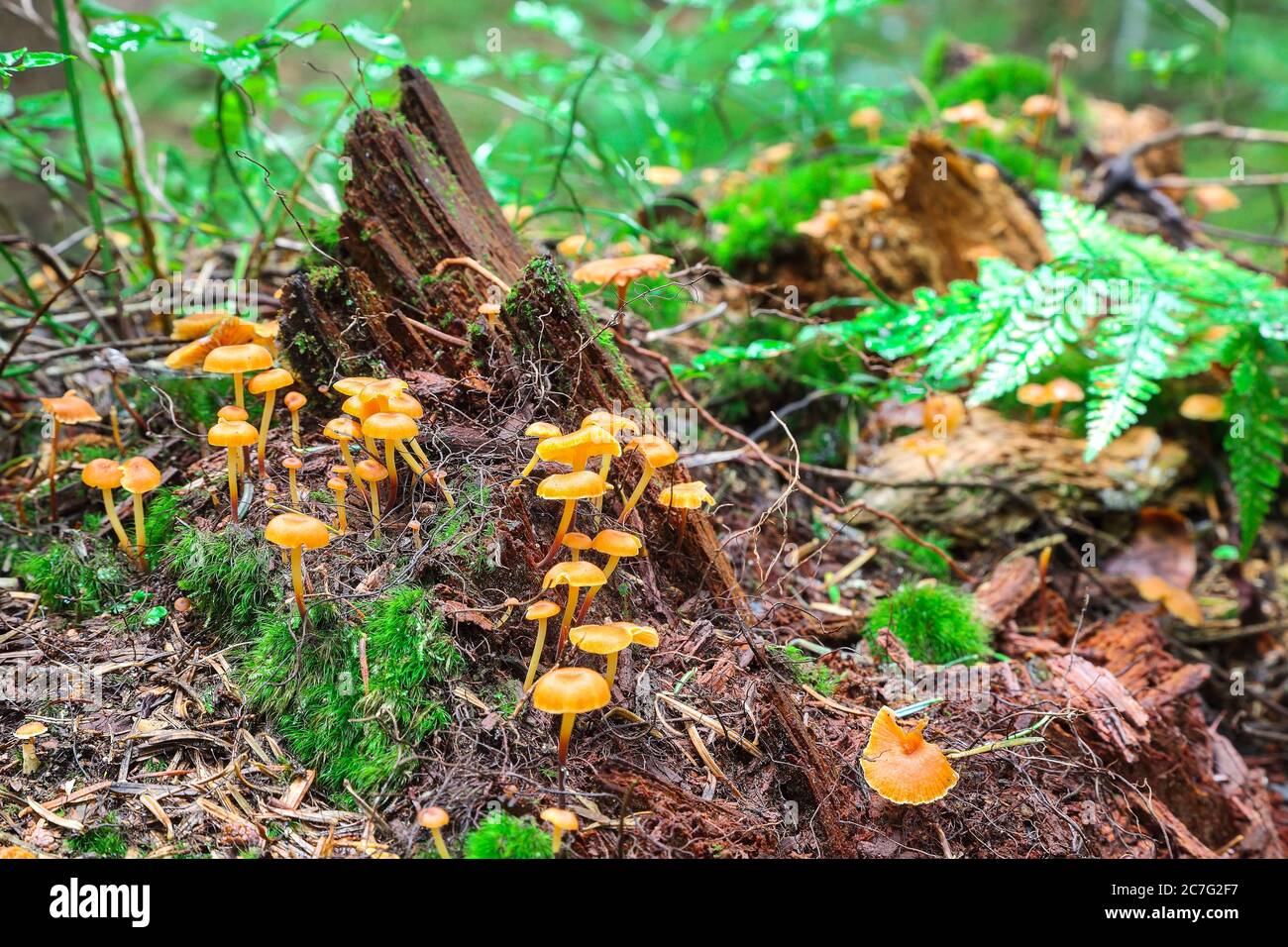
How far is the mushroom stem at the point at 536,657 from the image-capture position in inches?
94.3

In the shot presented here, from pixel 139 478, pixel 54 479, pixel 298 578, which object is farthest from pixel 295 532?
pixel 54 479

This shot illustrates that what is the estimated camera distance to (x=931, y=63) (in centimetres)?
813

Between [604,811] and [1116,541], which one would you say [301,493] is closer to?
[604,811]

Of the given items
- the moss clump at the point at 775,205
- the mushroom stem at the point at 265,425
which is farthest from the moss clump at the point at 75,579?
the moss clump at the point at 775,205

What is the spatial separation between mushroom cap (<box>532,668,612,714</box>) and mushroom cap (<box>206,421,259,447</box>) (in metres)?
1.24

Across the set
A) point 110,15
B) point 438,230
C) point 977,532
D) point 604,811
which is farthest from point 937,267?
point 110,15

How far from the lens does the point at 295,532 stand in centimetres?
227

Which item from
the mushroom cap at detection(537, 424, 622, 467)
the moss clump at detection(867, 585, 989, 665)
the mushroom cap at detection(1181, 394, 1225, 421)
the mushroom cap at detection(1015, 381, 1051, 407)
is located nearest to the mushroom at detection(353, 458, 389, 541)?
the mushroom cap at detection(537, 424, 622, 467)

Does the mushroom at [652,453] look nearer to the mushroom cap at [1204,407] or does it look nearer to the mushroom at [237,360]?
the mushroom at [237,360]

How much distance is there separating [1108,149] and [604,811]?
691 centimetres

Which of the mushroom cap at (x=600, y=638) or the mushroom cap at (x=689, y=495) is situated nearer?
the mushroom cap at (x=600, y=638)

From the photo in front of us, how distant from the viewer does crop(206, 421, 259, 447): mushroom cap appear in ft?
8.34

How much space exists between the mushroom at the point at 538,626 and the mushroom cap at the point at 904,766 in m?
1.00

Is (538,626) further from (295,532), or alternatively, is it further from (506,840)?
(295,532)
